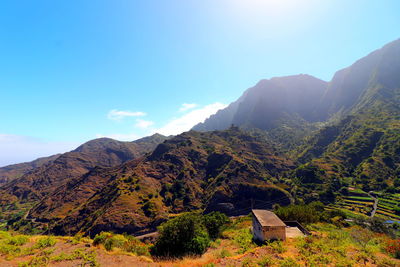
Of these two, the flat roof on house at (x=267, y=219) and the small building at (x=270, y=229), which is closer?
the small building at (x=270, y=229)

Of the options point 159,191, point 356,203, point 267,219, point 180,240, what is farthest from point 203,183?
point 180,240

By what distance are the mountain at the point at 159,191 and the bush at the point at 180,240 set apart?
165 feet

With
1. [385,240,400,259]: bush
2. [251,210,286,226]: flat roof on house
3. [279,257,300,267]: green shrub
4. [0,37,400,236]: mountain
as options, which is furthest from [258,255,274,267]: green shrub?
[0,37,400,236]: mountain

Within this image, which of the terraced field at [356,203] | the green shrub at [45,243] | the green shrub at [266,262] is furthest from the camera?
the terraced field at [356,203]

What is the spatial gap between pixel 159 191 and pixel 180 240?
75.1 meters

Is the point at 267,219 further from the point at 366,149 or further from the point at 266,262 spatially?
the point at 366,149

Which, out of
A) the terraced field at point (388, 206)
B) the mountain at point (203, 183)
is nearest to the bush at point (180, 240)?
the mountain at point (203, 183)

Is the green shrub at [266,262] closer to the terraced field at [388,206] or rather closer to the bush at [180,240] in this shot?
the bush at [180,240]

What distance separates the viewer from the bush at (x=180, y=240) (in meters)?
18.6

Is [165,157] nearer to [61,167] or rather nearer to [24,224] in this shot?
[24,224]

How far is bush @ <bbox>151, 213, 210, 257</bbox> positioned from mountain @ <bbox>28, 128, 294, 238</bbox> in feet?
165

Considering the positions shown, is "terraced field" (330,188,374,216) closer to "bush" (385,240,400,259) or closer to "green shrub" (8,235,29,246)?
"bush" (385,240,400,259)

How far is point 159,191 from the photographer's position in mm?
89500

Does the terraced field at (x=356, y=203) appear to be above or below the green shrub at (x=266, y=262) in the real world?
below
